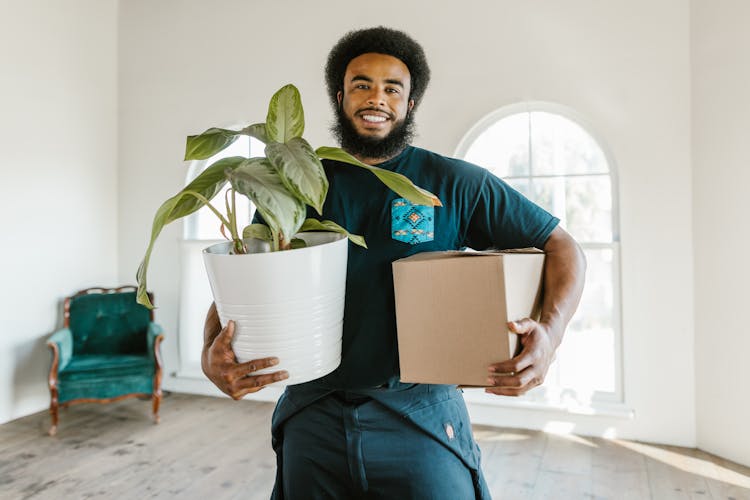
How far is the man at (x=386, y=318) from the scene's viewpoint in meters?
1.03

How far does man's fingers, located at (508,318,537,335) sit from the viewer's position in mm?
819

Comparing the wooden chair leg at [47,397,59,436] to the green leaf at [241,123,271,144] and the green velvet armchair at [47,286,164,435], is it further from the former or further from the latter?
Answer: the green leaf at [241,123,271,144]

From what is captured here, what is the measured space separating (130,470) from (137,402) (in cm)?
135

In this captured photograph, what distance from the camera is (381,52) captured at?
47.0 inches

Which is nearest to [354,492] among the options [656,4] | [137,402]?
[656,4]

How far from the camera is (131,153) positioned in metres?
4.56

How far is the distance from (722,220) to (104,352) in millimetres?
4127

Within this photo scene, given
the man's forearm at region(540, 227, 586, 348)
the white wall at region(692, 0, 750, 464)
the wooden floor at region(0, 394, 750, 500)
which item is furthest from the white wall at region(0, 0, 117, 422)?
the white wall at region(692, 0, 750, 464)

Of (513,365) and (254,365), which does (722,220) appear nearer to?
(513,365)

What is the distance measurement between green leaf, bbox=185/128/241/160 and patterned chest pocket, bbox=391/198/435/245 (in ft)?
1.13

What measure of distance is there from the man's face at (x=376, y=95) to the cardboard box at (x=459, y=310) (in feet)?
1.23

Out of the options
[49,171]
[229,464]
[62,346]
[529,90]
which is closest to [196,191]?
[229,464]

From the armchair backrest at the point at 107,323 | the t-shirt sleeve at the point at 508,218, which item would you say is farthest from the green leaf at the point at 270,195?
A: the armchair backrest at the point at 107,323

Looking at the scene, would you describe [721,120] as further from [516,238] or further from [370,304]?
[370,304]
